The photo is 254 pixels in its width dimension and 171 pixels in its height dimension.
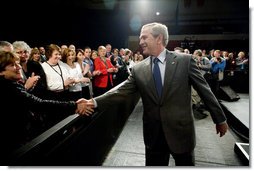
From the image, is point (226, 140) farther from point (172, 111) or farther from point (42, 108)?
point (42, 108)

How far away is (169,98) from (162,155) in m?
0.47

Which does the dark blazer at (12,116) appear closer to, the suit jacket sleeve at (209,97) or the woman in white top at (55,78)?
the woman in white top at (55,78)

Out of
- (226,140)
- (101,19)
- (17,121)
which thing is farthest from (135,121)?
(101,19)

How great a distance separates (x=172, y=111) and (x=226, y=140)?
85.2 inches

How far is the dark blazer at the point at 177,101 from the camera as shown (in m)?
1.47

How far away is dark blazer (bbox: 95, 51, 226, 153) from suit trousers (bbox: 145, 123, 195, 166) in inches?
1.8

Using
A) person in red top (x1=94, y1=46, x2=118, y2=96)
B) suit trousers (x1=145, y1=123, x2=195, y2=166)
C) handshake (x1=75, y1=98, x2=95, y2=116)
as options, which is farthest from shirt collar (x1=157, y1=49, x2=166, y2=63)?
person in red top (x1=94, y1=46, x2=118, y2=96)

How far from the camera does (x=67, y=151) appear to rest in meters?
1.58

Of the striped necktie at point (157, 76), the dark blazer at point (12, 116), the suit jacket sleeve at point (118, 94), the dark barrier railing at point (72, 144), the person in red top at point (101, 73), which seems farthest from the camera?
the person in red top at point (101, 73)

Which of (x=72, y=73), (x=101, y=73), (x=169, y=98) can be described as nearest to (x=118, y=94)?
(x=169, y=98)

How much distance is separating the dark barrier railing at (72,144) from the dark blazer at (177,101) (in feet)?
2.08

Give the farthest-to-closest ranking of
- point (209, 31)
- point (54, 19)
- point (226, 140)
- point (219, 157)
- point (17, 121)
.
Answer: point (209, 31)
point (54, 19)
point (226, 140)
point (219, 157)
point (17, 121)

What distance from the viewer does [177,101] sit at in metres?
1.48

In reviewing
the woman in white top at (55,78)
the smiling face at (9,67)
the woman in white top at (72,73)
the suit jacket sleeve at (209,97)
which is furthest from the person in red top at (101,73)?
the suit jacket sleeve at (209,97)
